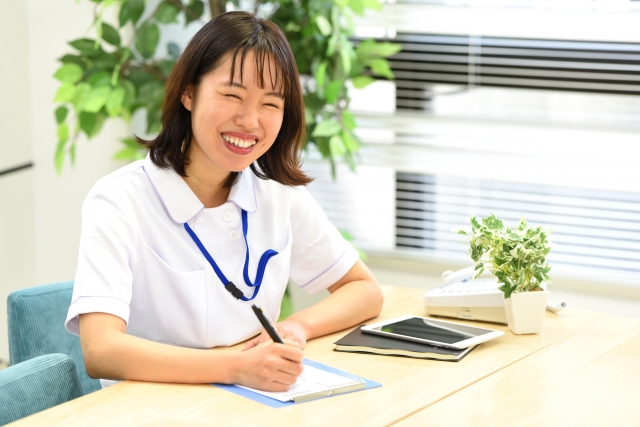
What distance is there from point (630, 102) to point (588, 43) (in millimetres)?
256

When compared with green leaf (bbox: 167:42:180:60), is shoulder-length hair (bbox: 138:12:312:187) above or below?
below

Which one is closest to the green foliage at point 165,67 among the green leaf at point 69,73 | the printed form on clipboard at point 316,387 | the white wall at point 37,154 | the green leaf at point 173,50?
the green leaf at point 69,73

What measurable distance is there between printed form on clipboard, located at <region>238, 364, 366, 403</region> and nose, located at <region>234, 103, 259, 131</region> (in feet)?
1.74

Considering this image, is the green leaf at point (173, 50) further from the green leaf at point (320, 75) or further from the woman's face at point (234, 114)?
the woman's face at point (234, 114)

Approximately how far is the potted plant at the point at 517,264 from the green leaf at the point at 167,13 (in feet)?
4.82

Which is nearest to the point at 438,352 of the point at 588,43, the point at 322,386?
the point at 322,386

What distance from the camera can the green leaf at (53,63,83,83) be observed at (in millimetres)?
2949

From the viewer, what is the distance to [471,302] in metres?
2.06

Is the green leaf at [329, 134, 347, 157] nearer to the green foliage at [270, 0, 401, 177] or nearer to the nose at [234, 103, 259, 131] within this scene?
the green foliage at [270, 0, 401, 177]

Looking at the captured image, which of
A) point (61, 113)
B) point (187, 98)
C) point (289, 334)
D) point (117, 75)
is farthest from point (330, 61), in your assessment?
point (289, 334)

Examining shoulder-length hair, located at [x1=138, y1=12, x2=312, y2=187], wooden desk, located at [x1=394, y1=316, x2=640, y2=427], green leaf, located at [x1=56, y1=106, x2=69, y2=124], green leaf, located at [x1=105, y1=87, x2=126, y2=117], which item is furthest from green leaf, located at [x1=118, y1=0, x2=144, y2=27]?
wooden desk, located at [x1=394, y1=316, x2=640, y2=427]

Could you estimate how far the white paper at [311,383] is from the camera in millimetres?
1541

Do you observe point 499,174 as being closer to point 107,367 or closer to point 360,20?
point 360,20

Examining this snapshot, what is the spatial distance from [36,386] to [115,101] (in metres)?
1.40
